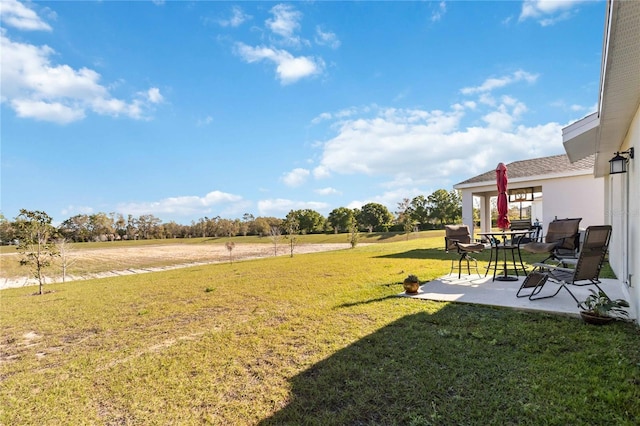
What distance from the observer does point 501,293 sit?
496 cm

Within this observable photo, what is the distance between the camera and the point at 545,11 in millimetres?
7223

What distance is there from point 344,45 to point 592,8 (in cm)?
700

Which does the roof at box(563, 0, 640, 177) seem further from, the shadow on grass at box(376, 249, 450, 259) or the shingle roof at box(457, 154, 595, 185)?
the shingle roof at box(457, 154, 595, 185)

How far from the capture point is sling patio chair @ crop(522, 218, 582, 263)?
615 centimetres

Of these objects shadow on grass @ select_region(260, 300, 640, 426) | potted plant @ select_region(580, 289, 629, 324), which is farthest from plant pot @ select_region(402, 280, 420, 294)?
potted plant @ select_region(580, 289, 629, 324)

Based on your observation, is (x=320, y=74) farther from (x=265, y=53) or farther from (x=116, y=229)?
(x=116, y=229)

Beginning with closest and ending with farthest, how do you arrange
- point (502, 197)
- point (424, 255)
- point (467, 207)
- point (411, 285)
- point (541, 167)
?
point (411, 285) → point (502, 197) → point (424, 255) → point (541, 167) → point (467, 207)

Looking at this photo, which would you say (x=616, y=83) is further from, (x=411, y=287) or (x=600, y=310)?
(x=411, y=287)

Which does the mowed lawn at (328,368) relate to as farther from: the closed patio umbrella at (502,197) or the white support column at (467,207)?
the white support column at (467,207)

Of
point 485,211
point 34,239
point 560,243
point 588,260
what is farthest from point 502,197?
point 34,239

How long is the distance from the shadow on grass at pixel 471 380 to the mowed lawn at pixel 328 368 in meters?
0.01

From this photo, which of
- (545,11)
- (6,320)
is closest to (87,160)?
(6,320)

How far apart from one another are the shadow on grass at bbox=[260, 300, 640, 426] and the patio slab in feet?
2.16

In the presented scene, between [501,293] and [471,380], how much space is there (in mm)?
3095
